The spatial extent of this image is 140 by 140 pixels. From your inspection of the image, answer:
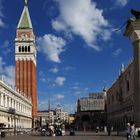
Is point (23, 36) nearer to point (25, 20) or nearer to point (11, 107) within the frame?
point (25, 20)

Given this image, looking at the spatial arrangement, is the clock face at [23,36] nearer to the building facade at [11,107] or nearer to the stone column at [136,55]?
the building facade at [11,107]

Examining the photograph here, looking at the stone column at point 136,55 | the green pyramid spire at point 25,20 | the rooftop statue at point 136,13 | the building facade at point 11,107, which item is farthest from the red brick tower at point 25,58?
the rooftop statue at point 136,13

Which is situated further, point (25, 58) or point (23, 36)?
point (23, 36)

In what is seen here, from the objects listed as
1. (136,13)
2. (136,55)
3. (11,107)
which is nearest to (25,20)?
(11,107)

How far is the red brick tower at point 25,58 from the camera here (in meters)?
160

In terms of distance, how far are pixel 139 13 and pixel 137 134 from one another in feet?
39.2

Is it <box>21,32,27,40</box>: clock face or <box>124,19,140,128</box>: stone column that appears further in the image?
<box>21,32,27,40</box>: clock face

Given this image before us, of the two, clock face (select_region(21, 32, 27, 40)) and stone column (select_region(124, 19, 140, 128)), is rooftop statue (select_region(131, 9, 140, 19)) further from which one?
clock face (select_region(21, 32, 27, 40))

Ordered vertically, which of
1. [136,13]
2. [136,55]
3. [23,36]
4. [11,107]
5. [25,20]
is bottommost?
[11,107]

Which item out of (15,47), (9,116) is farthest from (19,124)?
(15,47)

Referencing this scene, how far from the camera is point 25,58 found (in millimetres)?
163375

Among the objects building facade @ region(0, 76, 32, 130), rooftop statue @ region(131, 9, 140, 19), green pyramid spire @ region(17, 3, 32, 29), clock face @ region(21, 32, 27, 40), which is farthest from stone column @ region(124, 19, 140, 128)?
green pyramid spire @ region(17, 3, 32, 29)

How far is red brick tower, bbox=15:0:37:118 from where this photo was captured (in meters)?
160

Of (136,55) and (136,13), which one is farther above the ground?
(136,13)
